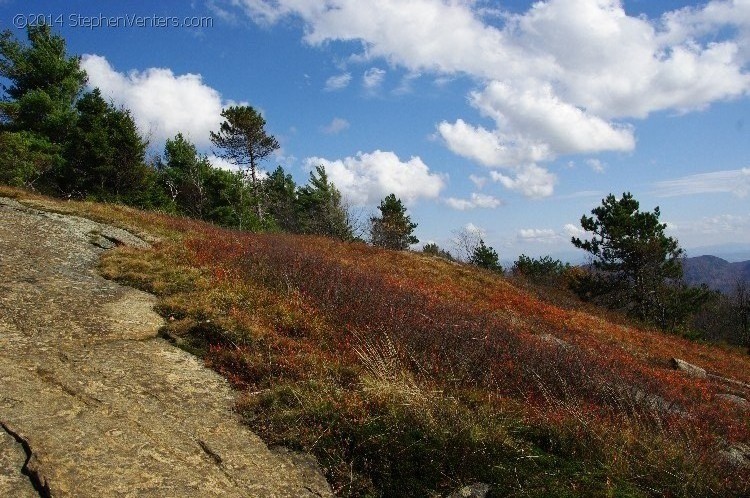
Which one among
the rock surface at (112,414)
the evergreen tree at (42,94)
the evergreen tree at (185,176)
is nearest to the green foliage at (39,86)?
the evergreen tree at (42,94)

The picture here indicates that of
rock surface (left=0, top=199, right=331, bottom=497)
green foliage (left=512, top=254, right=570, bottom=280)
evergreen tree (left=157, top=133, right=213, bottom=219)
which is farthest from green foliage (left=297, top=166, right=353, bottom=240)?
rock surface (left=0, top=199, right=331, bottom=497)

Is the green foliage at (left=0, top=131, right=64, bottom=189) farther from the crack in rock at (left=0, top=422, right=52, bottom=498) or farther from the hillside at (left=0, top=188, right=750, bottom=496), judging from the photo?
the crack in rock at (left=0, top=422, right=52, bottom=498)

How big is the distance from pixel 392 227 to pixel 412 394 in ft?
116

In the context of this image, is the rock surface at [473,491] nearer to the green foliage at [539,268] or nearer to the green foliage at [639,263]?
the green foliage at [639,263]

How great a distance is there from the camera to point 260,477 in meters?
3.99

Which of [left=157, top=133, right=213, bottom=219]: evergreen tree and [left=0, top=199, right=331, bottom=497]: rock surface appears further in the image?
[left=157, top=133, right=213, bottom=219]: evergreen tree

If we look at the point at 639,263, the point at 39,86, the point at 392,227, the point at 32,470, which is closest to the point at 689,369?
the point at 639,263

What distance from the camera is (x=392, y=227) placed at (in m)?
40.0

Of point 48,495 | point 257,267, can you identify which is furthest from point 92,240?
point 48,495

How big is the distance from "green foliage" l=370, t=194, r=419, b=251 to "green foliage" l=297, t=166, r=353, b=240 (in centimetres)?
378

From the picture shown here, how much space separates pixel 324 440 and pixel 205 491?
120cm

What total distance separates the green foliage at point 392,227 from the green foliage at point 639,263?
50.4ft

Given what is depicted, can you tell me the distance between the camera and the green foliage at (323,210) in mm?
35219

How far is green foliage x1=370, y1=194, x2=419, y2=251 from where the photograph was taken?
1544 inches
